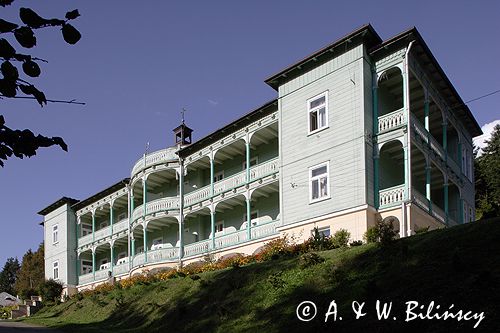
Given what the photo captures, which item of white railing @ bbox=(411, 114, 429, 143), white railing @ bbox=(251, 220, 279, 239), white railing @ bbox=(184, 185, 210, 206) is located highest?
white railing @ bbox=(411, 114, 429, 143)

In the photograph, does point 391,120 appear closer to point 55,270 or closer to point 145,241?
point 145,241

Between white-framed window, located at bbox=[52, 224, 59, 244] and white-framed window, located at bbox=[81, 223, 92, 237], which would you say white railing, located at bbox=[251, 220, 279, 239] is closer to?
white-framed window, located at bbox=[81, 223, 92, 237]

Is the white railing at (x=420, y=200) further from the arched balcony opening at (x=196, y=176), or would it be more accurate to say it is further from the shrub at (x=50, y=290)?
the shrub at (x=50, y=290)

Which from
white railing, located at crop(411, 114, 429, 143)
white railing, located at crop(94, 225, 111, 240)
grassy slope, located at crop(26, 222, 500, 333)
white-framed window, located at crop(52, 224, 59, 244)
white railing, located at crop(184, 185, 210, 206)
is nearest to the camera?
Result: grassy slope, located at crop(26, 222, 500, 333)

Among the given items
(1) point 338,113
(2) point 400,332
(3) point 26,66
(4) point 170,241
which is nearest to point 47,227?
(4) point 170,241

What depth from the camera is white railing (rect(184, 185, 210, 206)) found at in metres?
36.4

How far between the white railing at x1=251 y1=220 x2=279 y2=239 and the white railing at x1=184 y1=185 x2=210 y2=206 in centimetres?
527

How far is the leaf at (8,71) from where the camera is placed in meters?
4.53

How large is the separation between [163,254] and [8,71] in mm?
34011

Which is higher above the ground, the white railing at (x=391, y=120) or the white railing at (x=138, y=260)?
the white railing at (x=391, y=120)

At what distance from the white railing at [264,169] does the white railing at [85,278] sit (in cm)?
2031

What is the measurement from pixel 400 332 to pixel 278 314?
481 cm
